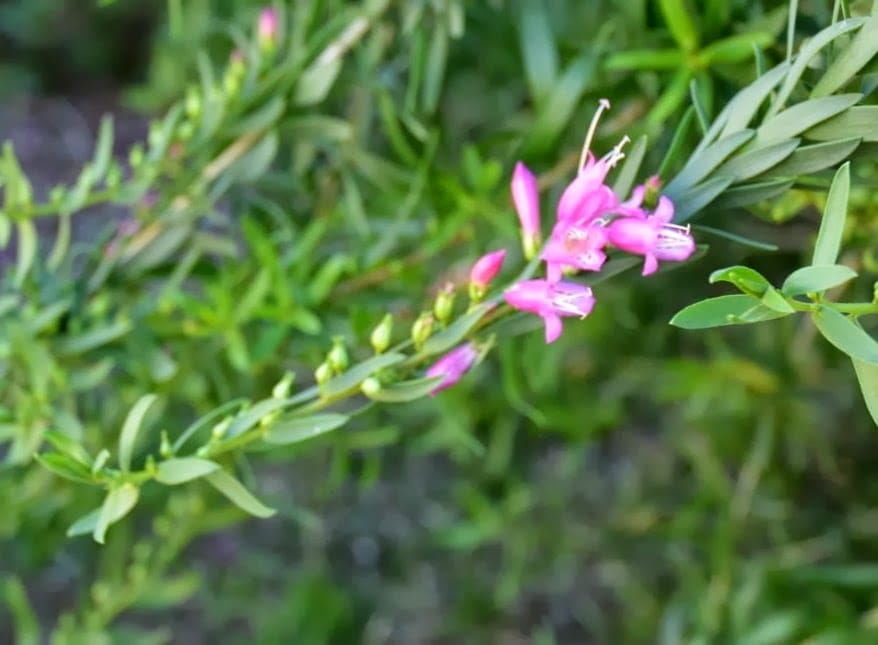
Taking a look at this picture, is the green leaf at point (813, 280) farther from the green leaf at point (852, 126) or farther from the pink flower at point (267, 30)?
the pink flower at point (267, 30)

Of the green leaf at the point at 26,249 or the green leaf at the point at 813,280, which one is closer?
the green leaf at the point at 813,280

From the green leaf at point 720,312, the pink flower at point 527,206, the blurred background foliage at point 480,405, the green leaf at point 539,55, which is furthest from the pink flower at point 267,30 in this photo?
the green leaf at point 720,312

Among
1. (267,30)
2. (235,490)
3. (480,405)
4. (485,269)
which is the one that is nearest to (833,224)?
(485,269)

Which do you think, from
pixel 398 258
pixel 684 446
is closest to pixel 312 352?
pixel 398 258

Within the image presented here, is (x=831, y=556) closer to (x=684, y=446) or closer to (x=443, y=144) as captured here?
(x=684, y=446)

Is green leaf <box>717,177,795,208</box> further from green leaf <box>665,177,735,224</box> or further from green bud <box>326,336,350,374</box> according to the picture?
green bud <box>326,336,350,374</box>

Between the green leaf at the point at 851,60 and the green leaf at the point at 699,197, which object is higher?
the green leaf at the point at 851,60
